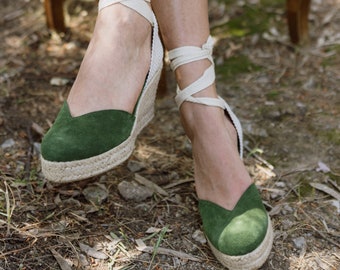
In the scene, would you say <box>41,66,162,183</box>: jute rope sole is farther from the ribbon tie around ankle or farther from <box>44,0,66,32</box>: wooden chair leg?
<box>44,0,66,32</box>: wooden chair leg

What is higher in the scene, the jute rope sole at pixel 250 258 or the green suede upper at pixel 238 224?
the green suede upper at pixel 238 224

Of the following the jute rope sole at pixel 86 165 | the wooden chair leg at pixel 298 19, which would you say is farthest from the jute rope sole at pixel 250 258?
the wooden chair leg at pixel 298 19

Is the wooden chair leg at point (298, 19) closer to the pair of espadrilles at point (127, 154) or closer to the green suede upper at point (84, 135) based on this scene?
the pair of espadrilles at point (127, 154)

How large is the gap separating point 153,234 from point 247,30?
1.10m

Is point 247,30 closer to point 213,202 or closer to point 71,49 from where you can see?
point 71,49

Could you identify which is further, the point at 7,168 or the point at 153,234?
the point at 7,168

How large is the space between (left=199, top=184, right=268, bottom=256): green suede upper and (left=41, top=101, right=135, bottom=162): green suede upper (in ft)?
0.79

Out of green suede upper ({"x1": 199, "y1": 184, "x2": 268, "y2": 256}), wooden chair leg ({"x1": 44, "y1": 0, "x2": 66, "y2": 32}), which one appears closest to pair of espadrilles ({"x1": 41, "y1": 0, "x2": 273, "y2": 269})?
green suede upper ({"x1": 199, "y1": 184, "x2": 268, "y2": 256})

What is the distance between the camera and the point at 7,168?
125 centimetres

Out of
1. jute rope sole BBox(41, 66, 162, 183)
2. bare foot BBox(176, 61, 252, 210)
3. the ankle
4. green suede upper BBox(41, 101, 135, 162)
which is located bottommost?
bare foot BBox(176, 61, 252, 210)

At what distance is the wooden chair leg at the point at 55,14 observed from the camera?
1843mm

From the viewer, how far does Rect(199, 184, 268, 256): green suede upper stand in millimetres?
1007

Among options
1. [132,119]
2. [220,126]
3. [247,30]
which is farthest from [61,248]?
[247,30]

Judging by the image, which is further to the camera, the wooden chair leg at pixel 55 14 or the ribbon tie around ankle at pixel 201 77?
the wooden chair leg at pixel 55 14
